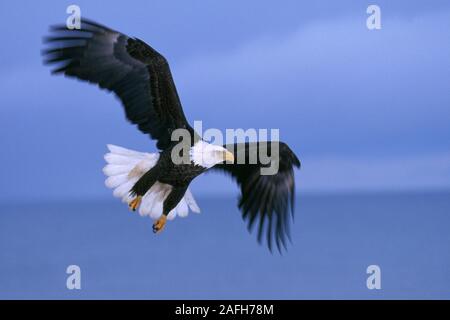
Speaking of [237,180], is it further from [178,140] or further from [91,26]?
[91,26]

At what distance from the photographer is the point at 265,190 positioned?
770 cm

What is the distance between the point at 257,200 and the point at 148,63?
4.48ft

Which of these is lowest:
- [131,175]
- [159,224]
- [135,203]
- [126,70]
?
[159,224]

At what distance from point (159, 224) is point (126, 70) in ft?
3.32

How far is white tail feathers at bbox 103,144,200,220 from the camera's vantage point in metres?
7.10

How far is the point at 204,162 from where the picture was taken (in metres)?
6.95

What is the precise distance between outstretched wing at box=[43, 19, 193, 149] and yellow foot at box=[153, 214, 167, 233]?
0.53 metres

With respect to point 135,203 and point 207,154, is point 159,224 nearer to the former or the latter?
point 135,203

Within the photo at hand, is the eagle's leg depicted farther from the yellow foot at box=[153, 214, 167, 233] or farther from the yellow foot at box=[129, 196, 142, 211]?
the yellow foot at box=[129, 196, 142, 211]

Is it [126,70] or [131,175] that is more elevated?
[126,70]

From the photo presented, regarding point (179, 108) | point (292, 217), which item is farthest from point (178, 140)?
point (292, 217)

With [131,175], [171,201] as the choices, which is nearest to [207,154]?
[171,201]

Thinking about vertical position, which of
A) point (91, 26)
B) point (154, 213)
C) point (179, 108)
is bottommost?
point (154, 213)

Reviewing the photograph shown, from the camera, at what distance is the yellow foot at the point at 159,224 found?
710 centimetres
